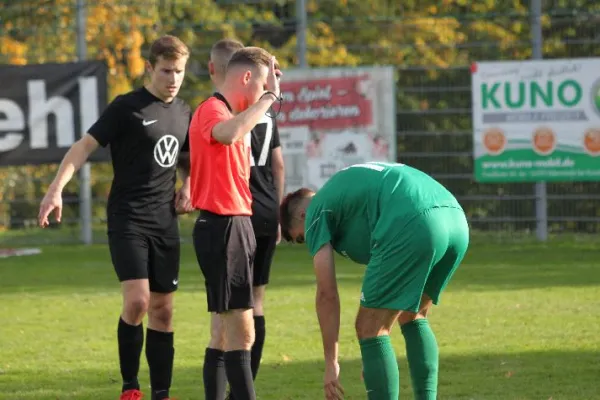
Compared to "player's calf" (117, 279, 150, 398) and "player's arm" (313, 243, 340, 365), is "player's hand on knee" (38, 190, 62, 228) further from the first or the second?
"player's arm" (313, 243, 340, 365)

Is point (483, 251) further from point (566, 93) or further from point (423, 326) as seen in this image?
point (423, 326)

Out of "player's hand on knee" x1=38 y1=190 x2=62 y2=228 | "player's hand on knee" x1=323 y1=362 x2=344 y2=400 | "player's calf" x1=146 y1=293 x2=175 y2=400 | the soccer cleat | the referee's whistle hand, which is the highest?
the referee's whistle hand

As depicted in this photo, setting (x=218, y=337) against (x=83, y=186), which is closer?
(x=218, y=337)

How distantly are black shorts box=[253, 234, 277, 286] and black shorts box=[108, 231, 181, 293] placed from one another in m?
0.54

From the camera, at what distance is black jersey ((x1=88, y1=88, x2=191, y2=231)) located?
845 cm

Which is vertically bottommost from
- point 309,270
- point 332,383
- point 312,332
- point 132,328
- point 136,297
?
point 309,270

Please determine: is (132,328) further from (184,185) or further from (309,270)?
(309,270)

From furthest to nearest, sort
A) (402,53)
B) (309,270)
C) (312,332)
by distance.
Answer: (402,53), (309,270), (312,332)

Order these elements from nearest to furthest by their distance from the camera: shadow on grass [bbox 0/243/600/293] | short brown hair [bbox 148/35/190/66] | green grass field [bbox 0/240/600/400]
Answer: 1. short brown hair [bbox 148/35/190/66]
2. green grass field [bbox 0/240/600/400]
3. shadow on grass [bbox 0/243/600/293]

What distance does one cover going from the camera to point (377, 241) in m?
6.48

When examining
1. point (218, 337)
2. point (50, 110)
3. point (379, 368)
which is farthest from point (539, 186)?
point (379, 368)

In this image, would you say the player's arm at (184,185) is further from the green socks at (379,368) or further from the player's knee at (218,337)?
the green socks at (379,368)

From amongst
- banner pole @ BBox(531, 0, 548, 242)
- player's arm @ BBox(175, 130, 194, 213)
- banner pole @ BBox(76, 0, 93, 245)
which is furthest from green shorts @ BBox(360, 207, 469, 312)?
banner pole @ BBox(76, 0, 93, 245)

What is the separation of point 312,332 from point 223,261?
427 centimetres
